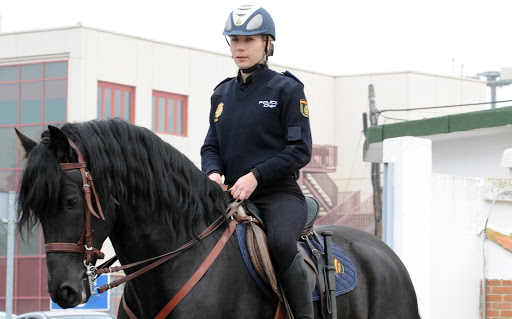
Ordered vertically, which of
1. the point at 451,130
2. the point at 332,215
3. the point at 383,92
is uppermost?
the point at 383,92

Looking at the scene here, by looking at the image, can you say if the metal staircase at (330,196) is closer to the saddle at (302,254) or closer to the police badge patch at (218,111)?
the saddle at (302,254)

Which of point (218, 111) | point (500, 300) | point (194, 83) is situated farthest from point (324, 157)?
point (218, 111)

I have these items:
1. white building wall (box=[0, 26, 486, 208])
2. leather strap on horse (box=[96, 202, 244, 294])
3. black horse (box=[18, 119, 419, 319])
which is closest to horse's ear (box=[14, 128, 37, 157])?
black horse (box=[18, 119, 419, 319])

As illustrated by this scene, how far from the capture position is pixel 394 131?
14.7 metres

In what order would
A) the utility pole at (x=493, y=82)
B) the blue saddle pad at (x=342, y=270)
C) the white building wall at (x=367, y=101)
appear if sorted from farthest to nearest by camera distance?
the white building wall at (x=367, y=101) → the utility pole at (x=493, y=82) → the blue saddle pad at (x=342, y=270)

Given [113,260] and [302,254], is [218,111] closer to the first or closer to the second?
[302,254]

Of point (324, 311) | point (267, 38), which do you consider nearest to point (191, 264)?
point (324, 311)

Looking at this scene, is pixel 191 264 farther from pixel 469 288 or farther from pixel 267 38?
pixel 469 288

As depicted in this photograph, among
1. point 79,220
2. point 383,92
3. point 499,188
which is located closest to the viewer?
→ point 79,220

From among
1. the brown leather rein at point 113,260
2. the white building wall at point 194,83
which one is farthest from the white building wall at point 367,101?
the brown leather rein at point 113,260

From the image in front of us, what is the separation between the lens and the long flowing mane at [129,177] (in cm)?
473

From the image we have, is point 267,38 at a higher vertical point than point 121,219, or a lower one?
higher

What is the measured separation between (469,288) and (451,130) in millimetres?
3209

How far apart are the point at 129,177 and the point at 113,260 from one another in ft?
1.89
